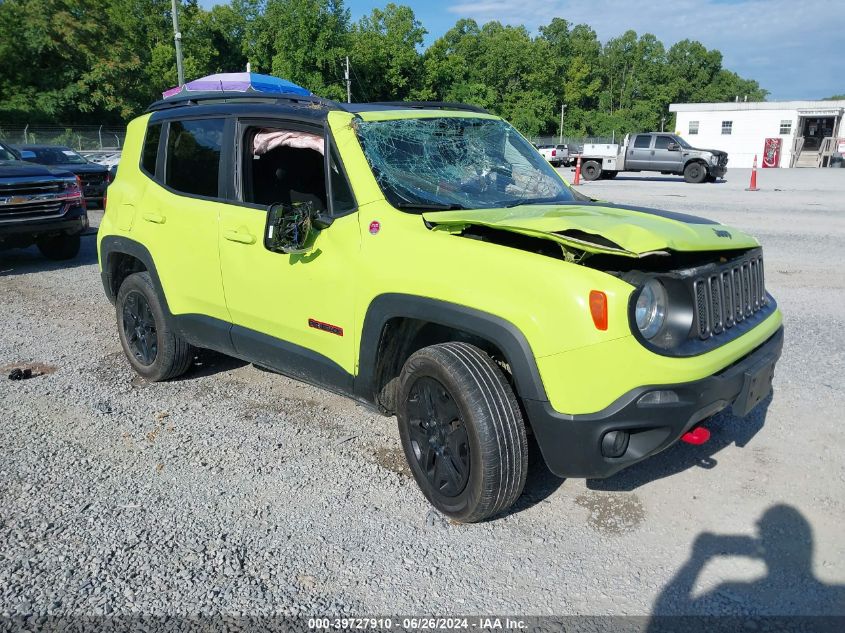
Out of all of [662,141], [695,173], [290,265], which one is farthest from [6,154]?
[662,141]

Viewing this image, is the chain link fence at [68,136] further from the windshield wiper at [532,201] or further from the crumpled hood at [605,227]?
the crumpled hood at [605,227]

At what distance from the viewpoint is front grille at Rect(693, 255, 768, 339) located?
2984 mm

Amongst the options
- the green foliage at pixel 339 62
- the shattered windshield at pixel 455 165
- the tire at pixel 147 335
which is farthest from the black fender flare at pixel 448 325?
the green foliage at pixel 339 62

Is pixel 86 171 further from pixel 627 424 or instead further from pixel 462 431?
pixel 627 424

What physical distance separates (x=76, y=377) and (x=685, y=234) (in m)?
4.39

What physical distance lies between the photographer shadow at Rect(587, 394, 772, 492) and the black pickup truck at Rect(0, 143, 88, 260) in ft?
27.7

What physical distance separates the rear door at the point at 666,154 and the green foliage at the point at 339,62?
3565cm

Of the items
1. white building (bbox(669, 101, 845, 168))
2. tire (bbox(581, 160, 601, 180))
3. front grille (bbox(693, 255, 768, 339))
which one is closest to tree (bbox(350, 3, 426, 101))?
white building (bbox(669, 101, 845, 168))

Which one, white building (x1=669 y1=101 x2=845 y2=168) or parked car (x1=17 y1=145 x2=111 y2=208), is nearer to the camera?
parked car (x1=17 y1=145 x2=111 y2=208)

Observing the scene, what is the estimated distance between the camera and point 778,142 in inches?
1737

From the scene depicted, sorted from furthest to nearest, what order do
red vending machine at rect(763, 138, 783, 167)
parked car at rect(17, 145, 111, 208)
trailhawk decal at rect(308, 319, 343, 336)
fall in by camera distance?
red vending machine at rect(763, 138, 783, 167)
parked car at rect(17, 145, 111, 208)
trailhawk decal at rect(308, 319, 343, 336)

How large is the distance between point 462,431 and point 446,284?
0.65 metres

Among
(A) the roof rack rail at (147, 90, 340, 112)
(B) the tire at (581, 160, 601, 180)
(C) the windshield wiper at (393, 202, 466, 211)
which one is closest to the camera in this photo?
(C) the windshield wiper at (393, 202, 466, 211)

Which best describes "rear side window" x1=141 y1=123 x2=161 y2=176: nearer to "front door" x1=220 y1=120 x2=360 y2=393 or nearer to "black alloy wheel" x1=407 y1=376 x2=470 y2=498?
"front door" x1=220 y1=120 x2=360 y2=393
